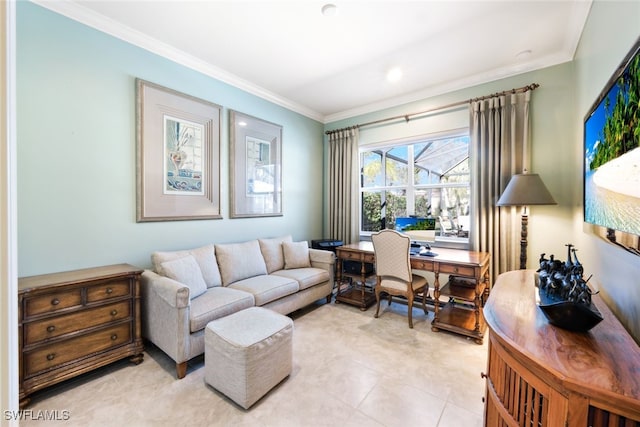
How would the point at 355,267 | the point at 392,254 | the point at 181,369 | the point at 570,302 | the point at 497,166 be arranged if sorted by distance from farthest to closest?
the point at 355,267 → the point at 497,166 → the point at 392,254 → the point at 181,369 → the point at 570,302

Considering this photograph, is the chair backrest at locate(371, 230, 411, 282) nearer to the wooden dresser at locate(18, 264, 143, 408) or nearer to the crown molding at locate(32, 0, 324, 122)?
the wooden dresser at locate(18, 264, 143, 408)

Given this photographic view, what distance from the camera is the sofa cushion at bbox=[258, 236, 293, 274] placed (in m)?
3.34

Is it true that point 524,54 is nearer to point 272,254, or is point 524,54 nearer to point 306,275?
point 306,275

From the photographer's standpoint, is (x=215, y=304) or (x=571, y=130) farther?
(x=571, y=130)

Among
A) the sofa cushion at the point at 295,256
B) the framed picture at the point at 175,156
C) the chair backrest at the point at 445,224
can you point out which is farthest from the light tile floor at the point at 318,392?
the chair backrest at the point at 445,224

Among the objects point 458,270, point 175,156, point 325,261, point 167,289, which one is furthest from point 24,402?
point 458,270

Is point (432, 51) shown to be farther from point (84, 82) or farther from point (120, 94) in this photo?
point (84, 82)

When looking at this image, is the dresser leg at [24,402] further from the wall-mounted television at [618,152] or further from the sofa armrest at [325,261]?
the wall-mounted television at [618,152]

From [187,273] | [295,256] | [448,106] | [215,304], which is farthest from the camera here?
A: [295,256]

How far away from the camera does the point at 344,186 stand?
4.30 meters

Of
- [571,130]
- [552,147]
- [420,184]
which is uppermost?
[571,130]

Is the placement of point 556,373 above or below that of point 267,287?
above

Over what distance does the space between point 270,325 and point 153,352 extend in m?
1.24

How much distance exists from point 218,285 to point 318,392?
1.45 meters
